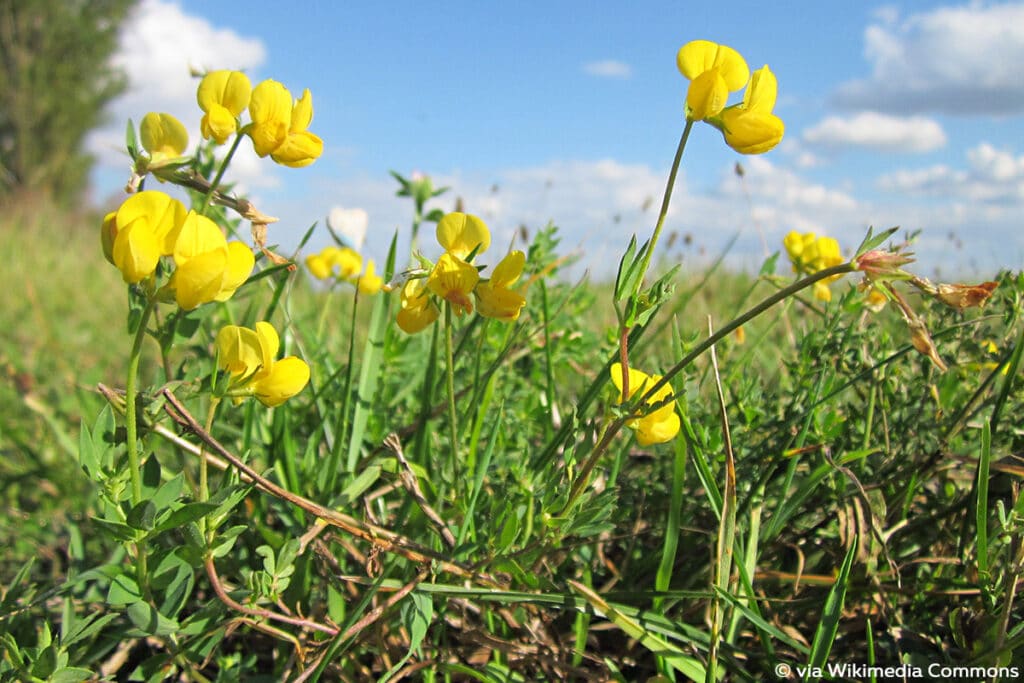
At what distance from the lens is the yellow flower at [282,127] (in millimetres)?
1125

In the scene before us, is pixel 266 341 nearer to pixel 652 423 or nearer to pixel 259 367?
pixel 259 367

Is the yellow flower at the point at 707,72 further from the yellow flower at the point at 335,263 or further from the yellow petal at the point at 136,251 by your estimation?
the yellow flower at the point at 335,263

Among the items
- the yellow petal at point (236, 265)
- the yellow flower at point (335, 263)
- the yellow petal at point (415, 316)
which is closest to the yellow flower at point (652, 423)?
the yellow petal at point (415, 316)

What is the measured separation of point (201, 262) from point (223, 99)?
1.30 ft

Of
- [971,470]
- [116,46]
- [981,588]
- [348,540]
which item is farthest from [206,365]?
[116,46]

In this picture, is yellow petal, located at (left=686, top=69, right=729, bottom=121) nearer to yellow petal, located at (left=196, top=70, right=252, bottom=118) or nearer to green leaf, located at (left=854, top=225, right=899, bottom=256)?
green leaf, located at (left=854, top=225, right=899, bottom=256)

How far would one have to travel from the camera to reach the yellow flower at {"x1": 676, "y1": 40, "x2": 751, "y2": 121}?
0.95m

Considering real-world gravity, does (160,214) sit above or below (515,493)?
above

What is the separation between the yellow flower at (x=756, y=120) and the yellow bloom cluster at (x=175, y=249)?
24.8 inches

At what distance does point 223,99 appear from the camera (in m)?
1.16

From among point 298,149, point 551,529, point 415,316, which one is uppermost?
point 298,149

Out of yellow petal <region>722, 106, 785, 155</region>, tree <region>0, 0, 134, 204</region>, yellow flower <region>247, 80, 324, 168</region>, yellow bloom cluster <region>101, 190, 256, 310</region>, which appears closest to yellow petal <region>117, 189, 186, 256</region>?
yellow bloom cluster <region>101, 190, 256, 310</region>

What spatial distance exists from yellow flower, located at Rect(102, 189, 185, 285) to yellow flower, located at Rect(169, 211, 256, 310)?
2cm

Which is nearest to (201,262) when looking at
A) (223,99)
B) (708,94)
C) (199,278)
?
(199,278)
